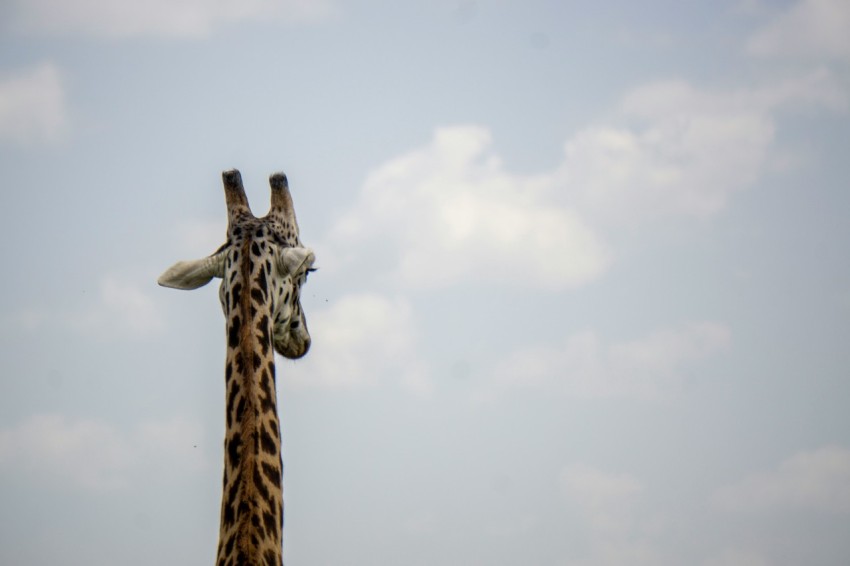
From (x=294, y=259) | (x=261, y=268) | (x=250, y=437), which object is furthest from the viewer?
(x=294, y=259)

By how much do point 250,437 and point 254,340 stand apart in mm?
1048

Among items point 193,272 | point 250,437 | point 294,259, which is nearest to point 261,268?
point 294,259

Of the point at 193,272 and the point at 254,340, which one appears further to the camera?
the point at 193,272

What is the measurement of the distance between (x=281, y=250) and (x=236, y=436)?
244 centimetres

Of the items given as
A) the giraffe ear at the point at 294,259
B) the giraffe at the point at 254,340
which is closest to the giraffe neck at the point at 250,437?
the giraffe at the point at 254,340

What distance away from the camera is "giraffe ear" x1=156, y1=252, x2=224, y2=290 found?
10938 mm

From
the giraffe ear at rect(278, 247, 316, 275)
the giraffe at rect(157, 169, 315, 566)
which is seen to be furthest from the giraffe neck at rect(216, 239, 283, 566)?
the giraffe ear at rect(278, 247, 316, 275)

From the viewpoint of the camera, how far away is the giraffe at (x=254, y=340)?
8727 millimetres

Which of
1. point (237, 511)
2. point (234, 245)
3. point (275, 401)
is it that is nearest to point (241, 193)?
point (234, 245)

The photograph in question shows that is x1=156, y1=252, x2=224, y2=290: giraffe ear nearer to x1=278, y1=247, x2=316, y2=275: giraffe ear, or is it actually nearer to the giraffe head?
the giraffe head

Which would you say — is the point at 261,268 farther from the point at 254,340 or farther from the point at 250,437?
the point at 250,437

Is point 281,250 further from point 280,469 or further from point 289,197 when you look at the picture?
point 280,469

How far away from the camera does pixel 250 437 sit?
9086 millimetres

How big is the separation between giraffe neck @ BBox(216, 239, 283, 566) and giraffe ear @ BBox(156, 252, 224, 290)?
1.74 ft
